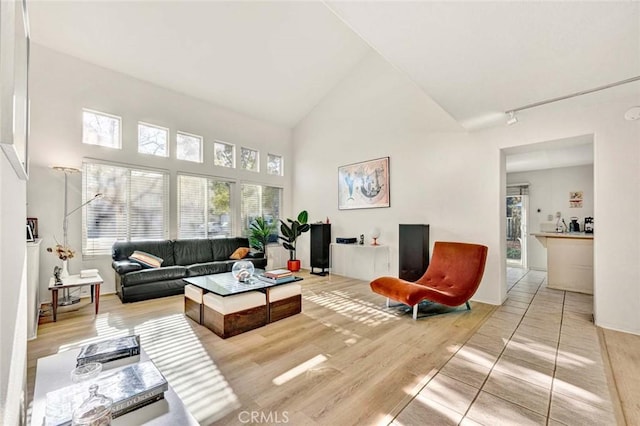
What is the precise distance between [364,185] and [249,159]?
3035 mm

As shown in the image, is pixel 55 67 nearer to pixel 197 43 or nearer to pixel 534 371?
pixel 197 43


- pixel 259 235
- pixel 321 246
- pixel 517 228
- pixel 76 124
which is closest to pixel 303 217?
pixel 321 246

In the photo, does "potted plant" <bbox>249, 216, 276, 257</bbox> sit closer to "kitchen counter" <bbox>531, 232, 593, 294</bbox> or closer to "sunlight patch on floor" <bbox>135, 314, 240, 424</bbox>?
"sunlight patch on floor" <bbox>135, 314, 240, 424</bbox>

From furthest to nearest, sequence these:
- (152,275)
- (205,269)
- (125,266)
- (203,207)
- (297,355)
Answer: (203,207) < (205,269) < (152,275) < (125,266) < (297,355)

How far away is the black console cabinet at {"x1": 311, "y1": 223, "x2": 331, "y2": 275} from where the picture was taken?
631 cm

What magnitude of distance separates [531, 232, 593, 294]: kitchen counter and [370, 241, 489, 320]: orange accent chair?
2.50 m

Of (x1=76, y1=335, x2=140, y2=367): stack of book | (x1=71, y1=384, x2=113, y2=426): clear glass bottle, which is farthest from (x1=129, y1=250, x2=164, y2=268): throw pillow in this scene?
(x1=71, y1=384, x2=113, y2=426): clear glass bottle

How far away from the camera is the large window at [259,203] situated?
6.85 metres

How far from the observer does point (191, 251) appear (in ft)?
18.0

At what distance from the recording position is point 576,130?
3.49m

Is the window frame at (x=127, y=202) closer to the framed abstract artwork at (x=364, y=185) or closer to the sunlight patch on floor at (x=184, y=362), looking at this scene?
the sunlight patch on floor at (x=184, y=362)

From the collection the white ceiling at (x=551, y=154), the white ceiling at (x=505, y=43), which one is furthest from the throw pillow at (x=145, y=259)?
the white ceiling at (x=551, y=154)

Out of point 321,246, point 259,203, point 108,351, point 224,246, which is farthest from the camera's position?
point 259,203

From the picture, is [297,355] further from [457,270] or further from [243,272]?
[457,270]
